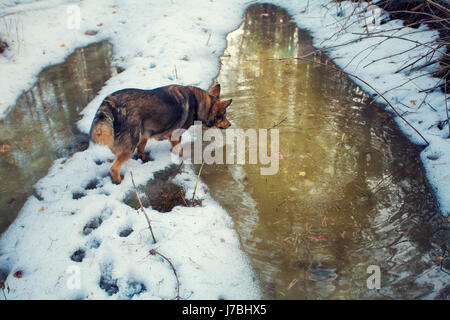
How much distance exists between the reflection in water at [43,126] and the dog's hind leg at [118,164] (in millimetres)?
1072

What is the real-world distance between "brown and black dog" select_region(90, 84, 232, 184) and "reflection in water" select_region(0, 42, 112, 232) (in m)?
1.26

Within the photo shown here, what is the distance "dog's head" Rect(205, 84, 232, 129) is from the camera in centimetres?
461

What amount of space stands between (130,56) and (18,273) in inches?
253

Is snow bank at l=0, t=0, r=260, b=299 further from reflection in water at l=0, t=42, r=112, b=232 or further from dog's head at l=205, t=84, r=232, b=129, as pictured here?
dog's head at l=205, t=84, r=232, b=129

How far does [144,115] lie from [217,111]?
134cm

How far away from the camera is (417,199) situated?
11.6 ft

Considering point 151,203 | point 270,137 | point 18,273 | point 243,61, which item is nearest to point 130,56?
point 243,61

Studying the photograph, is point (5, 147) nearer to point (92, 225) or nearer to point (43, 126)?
point (43, 126)

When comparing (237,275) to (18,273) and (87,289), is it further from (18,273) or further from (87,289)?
(18,273)

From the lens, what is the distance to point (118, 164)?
376 centimetres

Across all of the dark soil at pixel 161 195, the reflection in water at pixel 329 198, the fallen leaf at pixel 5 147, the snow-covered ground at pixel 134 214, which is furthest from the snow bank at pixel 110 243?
the fallen leaf at pixel 5 147

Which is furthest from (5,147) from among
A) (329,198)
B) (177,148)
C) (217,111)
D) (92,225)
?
(329,198)

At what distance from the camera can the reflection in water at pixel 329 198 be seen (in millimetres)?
2770

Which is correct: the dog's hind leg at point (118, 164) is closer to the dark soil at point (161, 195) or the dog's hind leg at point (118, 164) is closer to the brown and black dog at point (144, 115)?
the brown and black dog at point (144, 115)
